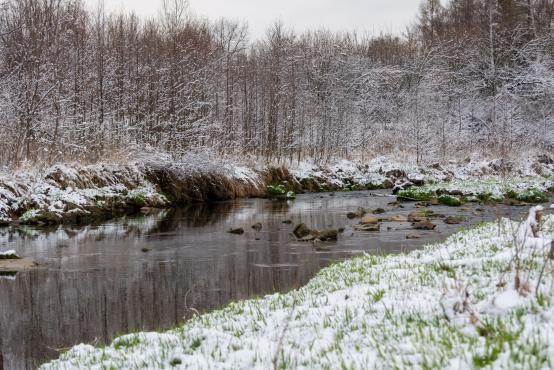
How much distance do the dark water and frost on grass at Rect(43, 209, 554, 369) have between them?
2121 millimetres

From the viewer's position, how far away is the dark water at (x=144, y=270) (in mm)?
9389

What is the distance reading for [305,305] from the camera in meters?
6.86

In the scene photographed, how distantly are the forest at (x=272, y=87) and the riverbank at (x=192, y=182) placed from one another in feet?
4.22

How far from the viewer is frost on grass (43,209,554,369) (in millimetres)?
4164

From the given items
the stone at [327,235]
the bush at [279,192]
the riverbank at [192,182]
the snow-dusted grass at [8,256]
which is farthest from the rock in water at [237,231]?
the bush at [279,192]

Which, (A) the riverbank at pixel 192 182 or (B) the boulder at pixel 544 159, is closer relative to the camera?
(A) the riverbank at pixel 192 182

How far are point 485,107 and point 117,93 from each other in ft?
105

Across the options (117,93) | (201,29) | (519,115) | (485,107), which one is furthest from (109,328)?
(485,107)

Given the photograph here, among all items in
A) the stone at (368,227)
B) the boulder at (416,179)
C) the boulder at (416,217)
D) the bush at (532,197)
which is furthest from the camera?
the boulder at (416,179)

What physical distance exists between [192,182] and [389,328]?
2778 centimetres

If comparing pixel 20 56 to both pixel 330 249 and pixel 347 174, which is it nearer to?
pixel 330 249

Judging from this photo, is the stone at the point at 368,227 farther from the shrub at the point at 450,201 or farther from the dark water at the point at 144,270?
the shrub at the point at 450,201

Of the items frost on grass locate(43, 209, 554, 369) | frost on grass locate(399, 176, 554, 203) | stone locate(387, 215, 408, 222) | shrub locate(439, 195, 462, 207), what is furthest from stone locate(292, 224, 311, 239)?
frost on grass locate(399, 176, 554, 203)

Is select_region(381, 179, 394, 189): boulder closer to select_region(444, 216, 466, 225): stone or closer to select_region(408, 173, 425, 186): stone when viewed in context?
select_region(408, 173, 425, 186): stone
